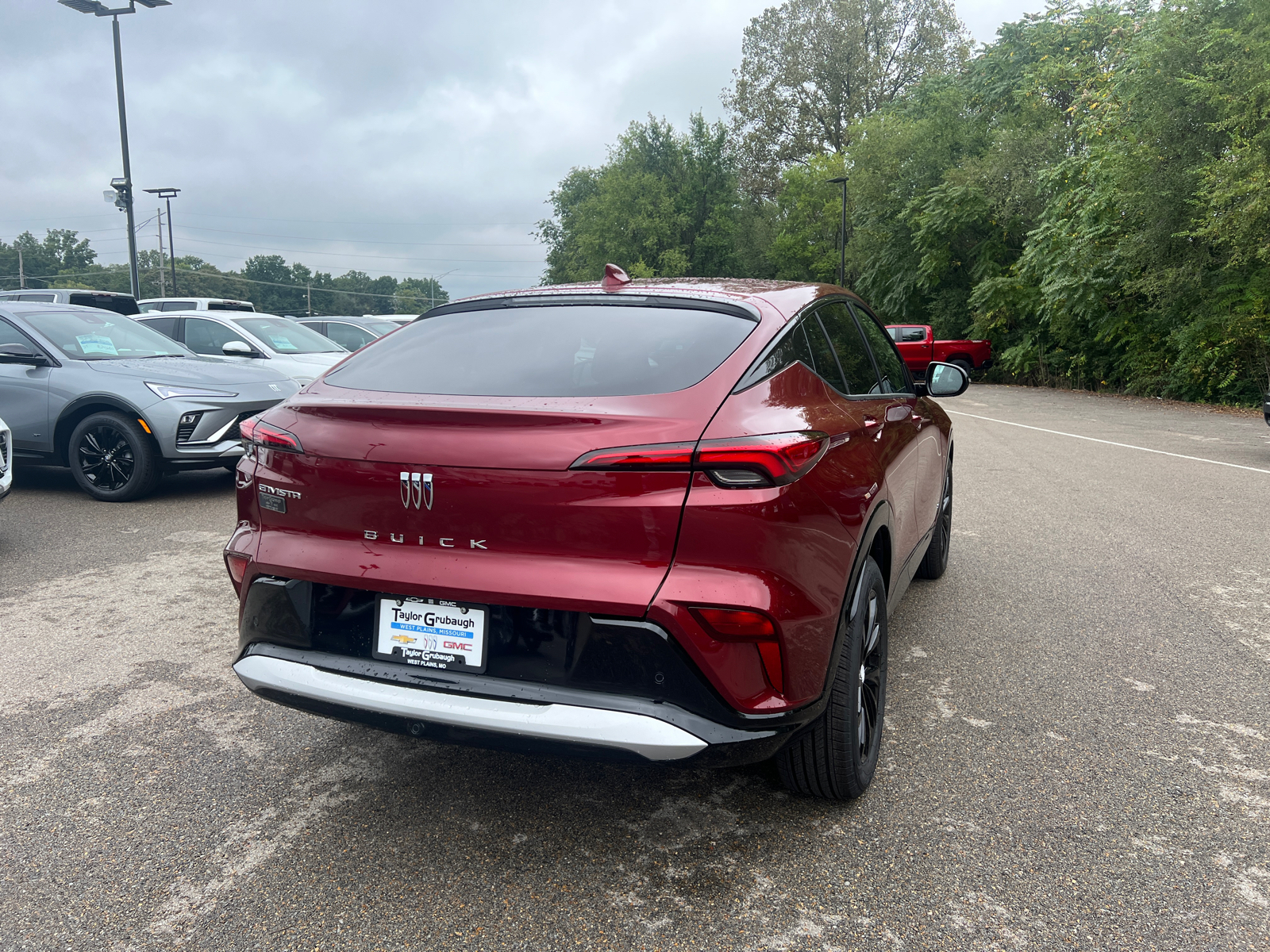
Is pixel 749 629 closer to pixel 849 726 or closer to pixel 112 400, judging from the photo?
pixel 849 726

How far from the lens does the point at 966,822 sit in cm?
273

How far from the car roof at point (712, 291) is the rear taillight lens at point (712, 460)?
0.77 metres

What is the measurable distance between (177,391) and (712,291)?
611 cm

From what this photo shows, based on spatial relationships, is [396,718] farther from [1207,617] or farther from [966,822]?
[1207,617]

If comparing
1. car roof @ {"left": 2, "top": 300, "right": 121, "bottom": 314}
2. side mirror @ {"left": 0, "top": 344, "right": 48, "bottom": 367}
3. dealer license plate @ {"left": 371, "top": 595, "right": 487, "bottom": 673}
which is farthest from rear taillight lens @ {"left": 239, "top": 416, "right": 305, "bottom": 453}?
car roof @ {"left": 2, "top": 300, "right": 121, "bottom": 314}

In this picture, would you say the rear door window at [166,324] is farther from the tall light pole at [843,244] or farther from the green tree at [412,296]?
the green tree at [412,296]

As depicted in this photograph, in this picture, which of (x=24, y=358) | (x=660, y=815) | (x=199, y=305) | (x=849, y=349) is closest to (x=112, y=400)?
(x=24, y=358)

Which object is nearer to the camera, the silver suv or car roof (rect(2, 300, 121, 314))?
the silver suv

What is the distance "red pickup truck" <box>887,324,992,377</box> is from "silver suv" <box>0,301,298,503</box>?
74.9 ft

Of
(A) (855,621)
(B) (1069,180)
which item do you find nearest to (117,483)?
(A) (855,621)

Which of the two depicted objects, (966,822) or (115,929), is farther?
(966,822)

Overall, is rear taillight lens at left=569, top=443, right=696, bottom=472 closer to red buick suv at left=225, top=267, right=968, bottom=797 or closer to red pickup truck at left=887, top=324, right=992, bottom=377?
red buick suv at left=225, top=267, right=968, bottom=797

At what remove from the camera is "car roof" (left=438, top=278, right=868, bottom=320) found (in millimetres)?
2979

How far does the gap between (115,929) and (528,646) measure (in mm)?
1179
